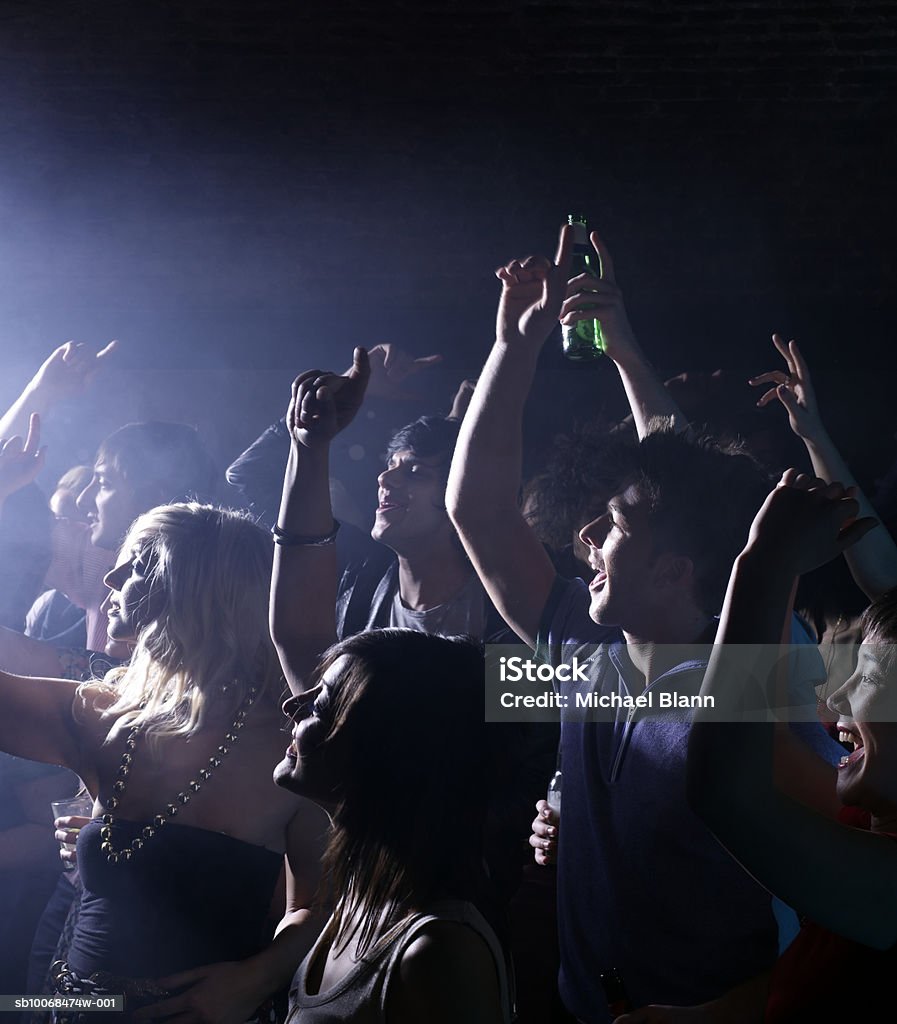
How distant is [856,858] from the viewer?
0.79 m

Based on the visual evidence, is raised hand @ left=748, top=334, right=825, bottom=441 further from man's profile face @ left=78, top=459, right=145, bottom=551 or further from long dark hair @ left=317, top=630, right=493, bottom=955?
man's profile face @ left=78, top=459, right=145, bottom=551

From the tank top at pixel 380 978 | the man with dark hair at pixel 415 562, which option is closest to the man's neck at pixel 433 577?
the man with dark hair at pixel 415 562

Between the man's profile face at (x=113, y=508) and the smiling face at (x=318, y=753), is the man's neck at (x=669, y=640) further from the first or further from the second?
the man's profile face at (x=113, y=508)

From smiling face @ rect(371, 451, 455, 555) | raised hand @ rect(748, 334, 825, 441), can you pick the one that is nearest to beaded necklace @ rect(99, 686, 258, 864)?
smiling face @ rect(371, 451, 455, 555)

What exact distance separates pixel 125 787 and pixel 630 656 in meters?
0.78

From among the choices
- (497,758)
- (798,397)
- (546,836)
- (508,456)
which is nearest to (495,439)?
(508,456)

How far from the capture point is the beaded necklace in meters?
1.37

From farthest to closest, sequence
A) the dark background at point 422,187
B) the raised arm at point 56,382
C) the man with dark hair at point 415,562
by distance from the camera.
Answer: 1. the dark background at point 422,187
2. the raised arm at point 56,382
3. the man with dark hair at point 415,562

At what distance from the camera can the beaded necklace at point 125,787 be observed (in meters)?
1.37

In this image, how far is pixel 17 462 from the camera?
2.13m

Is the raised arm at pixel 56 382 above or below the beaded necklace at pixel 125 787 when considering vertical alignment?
above

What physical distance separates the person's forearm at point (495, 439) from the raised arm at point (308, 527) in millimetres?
203

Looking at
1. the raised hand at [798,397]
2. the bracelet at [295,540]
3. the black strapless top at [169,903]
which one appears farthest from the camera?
the raised hand at [798,397]

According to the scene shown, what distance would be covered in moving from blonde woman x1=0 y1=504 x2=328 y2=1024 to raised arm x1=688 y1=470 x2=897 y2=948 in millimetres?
796
